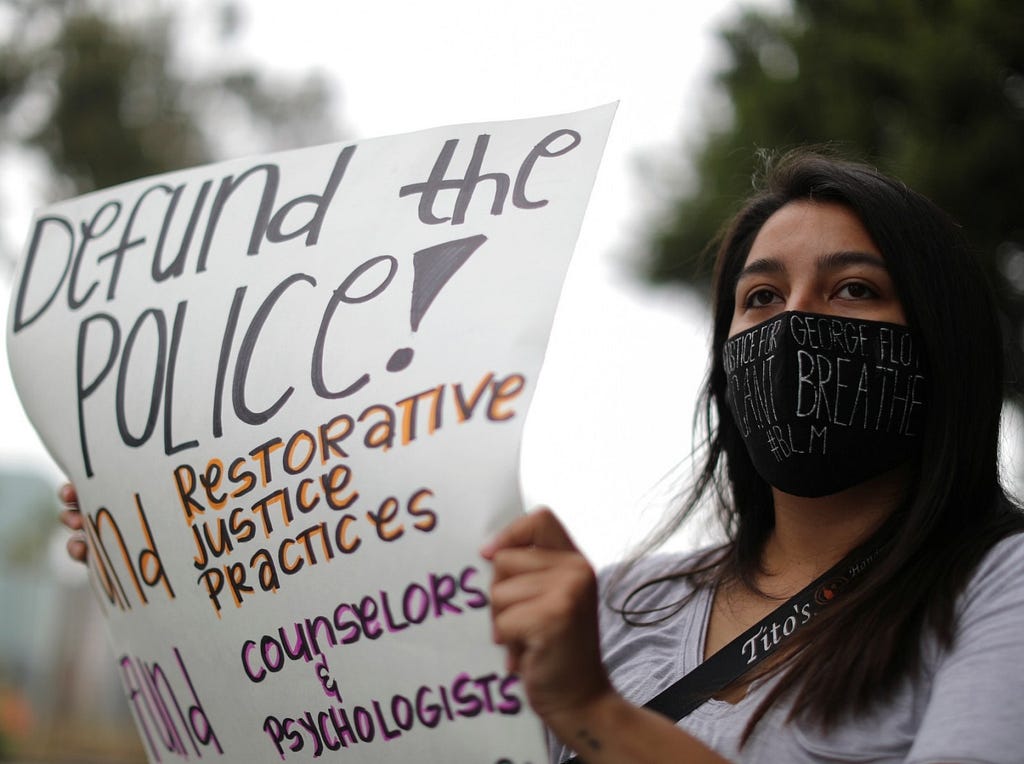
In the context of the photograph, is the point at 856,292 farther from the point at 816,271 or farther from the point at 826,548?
the point at 826,548

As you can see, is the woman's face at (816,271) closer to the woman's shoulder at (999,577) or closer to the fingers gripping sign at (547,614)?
the woman's shoulder at (999,577)

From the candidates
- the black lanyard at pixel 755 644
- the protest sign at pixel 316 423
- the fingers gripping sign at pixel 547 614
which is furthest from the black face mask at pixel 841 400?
the fingers gripping sign at pixel 547 614

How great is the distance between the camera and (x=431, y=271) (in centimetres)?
148

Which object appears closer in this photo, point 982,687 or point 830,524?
point 982,687

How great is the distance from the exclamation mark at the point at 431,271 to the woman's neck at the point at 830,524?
669 millimetres

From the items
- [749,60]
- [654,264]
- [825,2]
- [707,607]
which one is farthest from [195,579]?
[654,264]

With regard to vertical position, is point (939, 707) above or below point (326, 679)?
below

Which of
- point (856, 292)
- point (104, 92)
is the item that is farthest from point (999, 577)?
point (104, 92)

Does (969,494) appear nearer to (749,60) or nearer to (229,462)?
(229,462)

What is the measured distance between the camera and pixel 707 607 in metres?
1.73

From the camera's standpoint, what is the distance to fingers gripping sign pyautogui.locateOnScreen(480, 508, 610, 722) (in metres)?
1.16

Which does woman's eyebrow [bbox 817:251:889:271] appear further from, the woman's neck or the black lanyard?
the black lanyard

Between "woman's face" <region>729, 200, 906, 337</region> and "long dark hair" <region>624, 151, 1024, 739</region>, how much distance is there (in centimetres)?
2

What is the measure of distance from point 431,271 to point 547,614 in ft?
1.72
